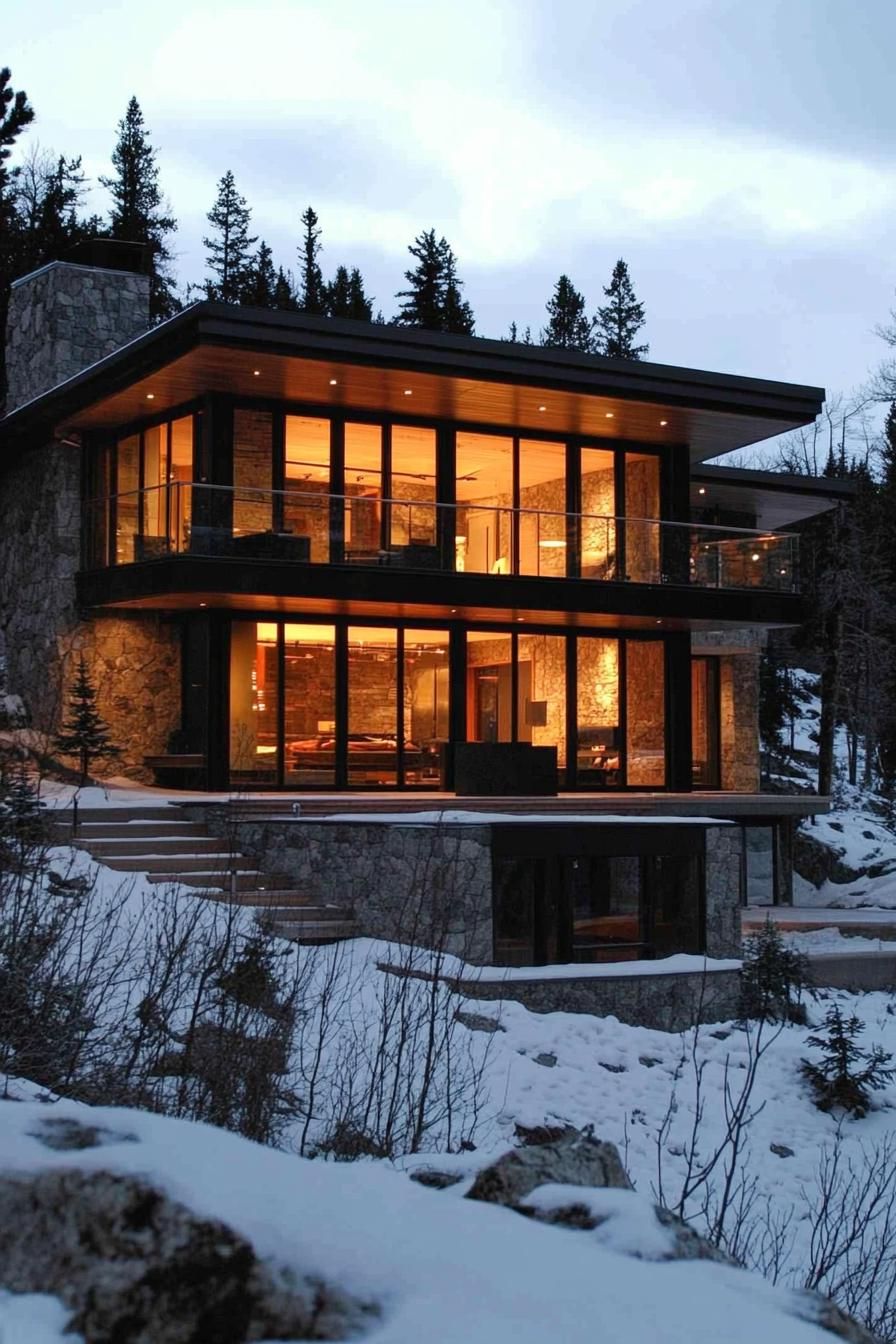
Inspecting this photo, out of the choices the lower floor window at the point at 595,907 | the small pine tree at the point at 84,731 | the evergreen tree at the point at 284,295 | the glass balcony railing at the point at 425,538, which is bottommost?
the lower floor window at the point at 595,907

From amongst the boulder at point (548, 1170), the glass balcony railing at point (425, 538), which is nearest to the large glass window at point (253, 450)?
the glass balcony railing at point (425, 538)

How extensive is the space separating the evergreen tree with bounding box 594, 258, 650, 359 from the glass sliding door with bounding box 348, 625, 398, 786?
132 ft

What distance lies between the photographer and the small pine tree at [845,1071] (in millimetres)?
12914

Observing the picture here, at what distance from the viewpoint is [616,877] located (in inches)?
634

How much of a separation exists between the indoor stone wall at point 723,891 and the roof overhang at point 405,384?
297 inches

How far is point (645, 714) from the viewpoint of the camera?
23.5 metres

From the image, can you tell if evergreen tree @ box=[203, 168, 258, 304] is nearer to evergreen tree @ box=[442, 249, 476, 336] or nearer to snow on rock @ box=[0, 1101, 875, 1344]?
evergreen tree @ box=[442, 249, 476, 336]

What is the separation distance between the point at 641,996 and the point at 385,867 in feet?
10.1

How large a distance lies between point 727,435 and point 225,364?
8720 mm

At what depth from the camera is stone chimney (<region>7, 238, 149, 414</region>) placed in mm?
24531

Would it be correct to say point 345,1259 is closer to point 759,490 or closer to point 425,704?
point 425,704

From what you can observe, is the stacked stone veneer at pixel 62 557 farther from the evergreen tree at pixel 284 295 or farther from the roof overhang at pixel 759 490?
the evergreen tree at pixel 284 295

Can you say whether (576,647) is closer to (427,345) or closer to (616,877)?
(427,345)

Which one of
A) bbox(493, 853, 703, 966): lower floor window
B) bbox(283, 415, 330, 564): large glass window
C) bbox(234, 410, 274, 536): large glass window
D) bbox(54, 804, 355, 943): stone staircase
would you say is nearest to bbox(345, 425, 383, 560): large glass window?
bbox(283, 415, 330, 564): large glass window
